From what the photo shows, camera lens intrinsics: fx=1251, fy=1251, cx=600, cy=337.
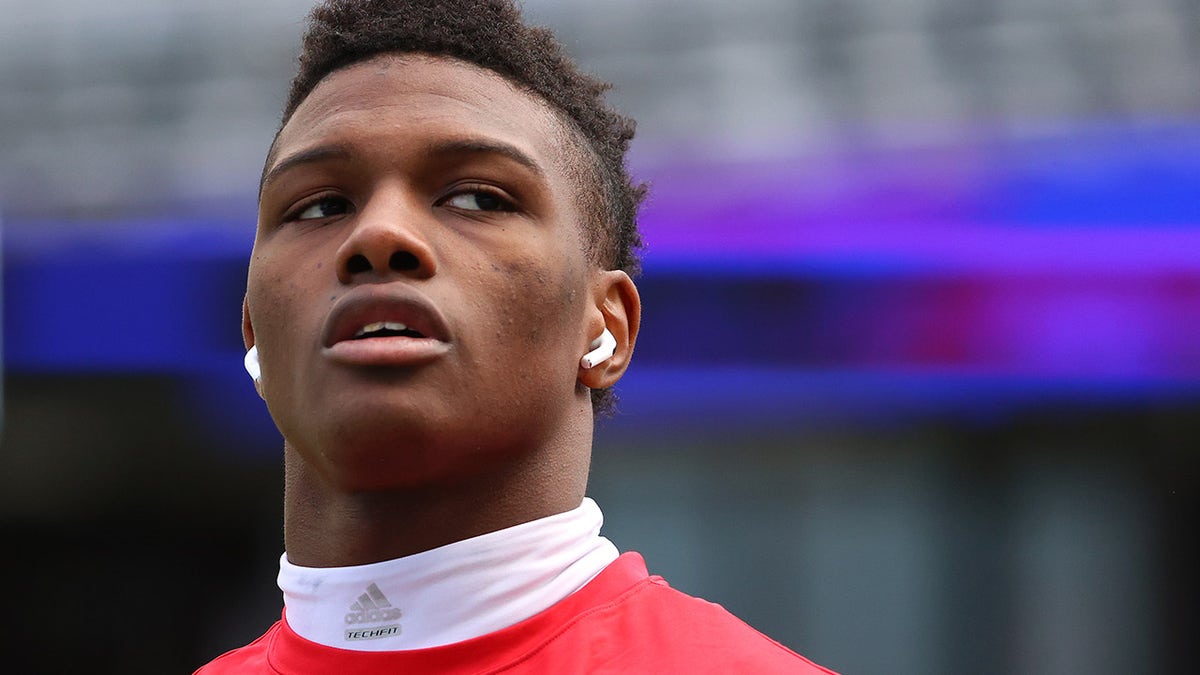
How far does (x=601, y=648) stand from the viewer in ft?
6.94

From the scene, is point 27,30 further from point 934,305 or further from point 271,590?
point 934,305

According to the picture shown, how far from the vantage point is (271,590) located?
17.7 ft

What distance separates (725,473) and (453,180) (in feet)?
10.0

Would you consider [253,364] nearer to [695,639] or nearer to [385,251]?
[385,251]

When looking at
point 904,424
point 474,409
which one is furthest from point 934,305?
point 474,409

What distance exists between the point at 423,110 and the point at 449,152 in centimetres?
12

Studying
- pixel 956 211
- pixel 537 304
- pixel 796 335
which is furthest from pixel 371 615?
pixel 956 211

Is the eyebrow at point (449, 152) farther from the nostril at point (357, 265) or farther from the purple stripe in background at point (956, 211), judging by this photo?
the purple stripe in background at point (956, 211)

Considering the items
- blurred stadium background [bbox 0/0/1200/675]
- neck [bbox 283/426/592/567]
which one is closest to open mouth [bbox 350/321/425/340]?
neck [bbox 283/426/592/567]

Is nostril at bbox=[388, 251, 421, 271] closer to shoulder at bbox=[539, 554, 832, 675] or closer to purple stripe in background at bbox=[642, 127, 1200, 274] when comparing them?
shoulder at bbox=[539, 554, 832, 675]

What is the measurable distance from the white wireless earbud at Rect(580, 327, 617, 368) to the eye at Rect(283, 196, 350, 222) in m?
0.52

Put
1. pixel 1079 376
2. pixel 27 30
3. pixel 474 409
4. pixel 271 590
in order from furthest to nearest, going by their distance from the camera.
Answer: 1. pixel 27 30
2. pixel 271 590
3. pixel 1079 376
4. pixel 474 409

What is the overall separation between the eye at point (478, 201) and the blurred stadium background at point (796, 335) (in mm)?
2729

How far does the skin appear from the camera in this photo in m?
2.04
